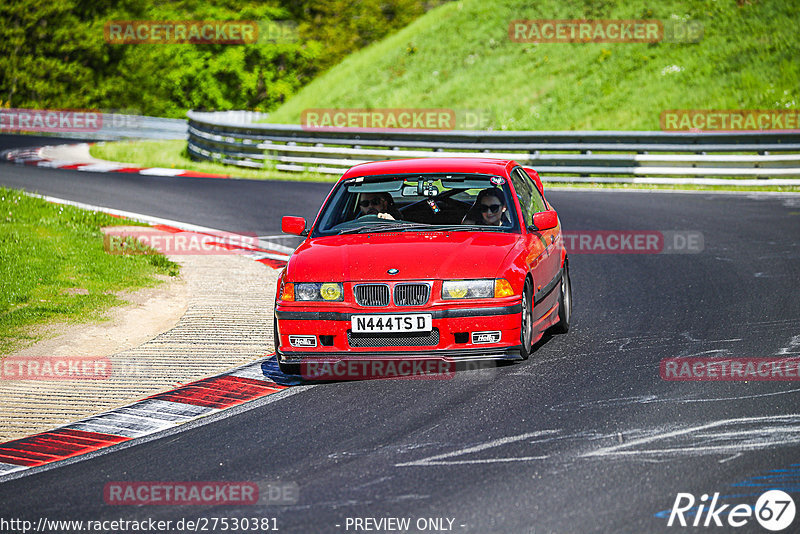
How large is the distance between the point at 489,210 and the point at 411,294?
161 centimetres

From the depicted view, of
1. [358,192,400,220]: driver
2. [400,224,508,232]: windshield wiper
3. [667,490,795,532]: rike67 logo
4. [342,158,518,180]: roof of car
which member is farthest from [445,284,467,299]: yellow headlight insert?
[667,490,795,532]: rike67 logo

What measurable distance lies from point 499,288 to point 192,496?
116 inches

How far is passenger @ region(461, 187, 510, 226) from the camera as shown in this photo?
884 cm

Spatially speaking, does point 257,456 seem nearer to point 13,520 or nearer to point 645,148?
point 13,520

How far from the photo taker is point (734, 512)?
498 centimetres

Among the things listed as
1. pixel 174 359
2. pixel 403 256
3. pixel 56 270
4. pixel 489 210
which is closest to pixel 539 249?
pixel 489 210

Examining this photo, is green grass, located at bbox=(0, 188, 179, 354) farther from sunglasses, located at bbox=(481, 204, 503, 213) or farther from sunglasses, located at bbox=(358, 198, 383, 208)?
sunglasses, located at bbox=(481, 204, 503, 213)

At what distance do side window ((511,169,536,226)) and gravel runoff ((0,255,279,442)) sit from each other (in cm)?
244

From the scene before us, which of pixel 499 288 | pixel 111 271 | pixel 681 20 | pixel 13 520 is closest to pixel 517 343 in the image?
pixel 499 288

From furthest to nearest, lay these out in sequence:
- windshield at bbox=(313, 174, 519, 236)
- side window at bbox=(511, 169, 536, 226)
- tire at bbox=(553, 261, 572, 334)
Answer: tire at bbox=(553, 261, 572, 334)
side window at bbox=(511, 169, 536, 226)
windshield at bbox=(313, 174, 519, 236)

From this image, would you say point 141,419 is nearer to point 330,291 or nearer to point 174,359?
point 330,291

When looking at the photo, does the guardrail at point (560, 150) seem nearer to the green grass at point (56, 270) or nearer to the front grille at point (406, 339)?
the green grass at point (56, 270)

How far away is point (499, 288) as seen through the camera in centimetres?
762

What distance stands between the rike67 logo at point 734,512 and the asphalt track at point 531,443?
6 cm
